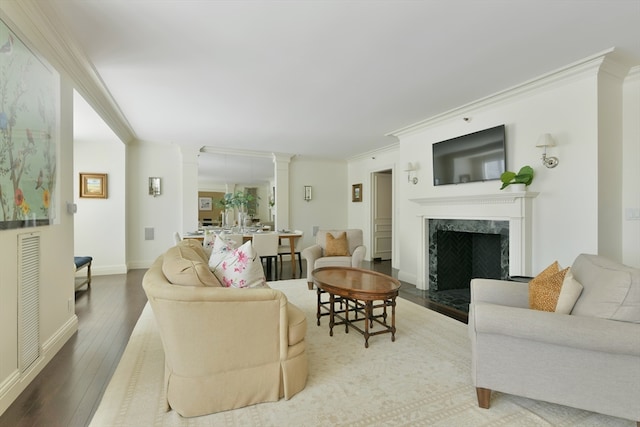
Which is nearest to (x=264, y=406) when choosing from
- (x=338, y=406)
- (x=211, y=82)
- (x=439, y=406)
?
(x=338, y=406)

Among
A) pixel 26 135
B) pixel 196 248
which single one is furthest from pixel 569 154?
pixel 26 135

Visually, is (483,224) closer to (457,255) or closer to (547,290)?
(457,255)

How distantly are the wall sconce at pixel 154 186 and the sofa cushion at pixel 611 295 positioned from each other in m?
6.26

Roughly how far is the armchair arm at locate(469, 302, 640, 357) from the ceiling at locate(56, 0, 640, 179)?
1.95m

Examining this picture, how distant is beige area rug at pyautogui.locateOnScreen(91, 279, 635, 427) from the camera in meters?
1.67

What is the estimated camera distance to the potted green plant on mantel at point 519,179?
3193 millimetres

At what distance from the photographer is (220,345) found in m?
1.69

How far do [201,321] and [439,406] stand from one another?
147cm

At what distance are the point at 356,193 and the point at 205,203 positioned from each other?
3463 mm

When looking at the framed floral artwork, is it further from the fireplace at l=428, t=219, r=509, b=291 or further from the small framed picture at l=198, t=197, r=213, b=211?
the fireplace at l=428, t=219, r=509, b=291

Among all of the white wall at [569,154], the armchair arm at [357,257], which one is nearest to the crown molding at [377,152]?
the white wall at [569,154]

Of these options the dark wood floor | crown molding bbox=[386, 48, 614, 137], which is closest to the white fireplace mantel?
the dark wood floor

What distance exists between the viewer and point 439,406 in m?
1.80

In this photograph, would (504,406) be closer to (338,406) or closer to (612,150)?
(338,406)
